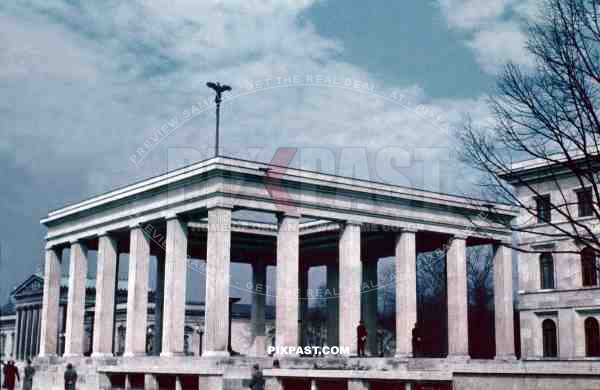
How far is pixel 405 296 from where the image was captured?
50.1 m

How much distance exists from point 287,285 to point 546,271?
19.4 meters

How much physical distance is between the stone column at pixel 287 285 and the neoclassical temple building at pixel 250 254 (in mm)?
58

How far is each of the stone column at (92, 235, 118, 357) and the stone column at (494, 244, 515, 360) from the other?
2455cm

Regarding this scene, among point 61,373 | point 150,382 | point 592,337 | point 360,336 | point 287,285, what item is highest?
point 287,285

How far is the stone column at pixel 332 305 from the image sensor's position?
200ft

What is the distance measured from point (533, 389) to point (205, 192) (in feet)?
82.5

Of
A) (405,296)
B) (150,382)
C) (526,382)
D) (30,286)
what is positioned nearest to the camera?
(526,382)

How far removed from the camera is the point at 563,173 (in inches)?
2077

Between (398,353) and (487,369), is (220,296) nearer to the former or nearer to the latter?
(398,353)

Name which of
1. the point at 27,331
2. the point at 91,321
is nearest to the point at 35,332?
the point at 27,331

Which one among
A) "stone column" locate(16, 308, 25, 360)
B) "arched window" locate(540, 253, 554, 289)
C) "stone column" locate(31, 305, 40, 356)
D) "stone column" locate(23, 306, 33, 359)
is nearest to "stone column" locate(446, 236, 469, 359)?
"arched window" locate(540, 253, 554, 289)

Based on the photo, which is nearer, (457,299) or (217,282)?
(217,282)

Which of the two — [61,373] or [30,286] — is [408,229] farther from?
[30,286]

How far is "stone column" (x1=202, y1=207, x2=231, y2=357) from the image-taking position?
4238 cm
